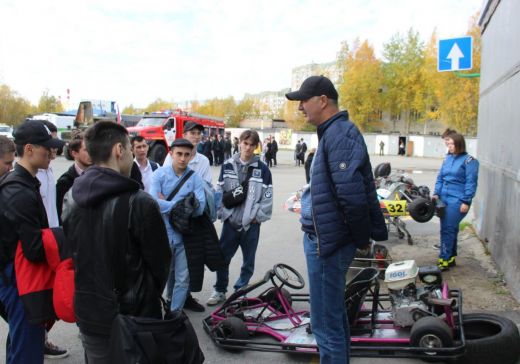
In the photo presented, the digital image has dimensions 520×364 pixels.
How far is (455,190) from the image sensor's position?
6051 millimetres

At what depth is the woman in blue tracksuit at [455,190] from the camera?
5910mm

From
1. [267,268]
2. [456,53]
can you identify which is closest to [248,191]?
[267,268]

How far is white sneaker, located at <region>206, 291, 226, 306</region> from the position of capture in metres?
5.09

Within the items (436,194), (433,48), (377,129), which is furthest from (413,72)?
(436,194)

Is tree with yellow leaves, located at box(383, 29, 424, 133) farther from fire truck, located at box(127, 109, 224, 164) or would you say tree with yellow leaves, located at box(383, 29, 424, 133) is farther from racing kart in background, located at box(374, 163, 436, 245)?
racing kart in background, located at box(374, 163, 436, 245)

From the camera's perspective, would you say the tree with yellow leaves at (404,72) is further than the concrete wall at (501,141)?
Yes

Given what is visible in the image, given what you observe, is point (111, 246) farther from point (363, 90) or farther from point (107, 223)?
point (363, 90)

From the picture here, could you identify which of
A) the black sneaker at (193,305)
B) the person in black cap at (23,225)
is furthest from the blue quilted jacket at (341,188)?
the black sneaker at (193,305)

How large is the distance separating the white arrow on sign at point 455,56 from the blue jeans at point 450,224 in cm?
409

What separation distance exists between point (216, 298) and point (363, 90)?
191 feet

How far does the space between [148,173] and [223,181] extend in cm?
100

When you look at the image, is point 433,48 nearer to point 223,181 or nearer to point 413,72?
point 413,72

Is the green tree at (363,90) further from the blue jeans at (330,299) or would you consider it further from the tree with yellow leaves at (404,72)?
the blue jeans at (330,299)

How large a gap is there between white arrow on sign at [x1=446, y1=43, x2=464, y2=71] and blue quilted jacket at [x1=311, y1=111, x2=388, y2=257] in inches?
285
